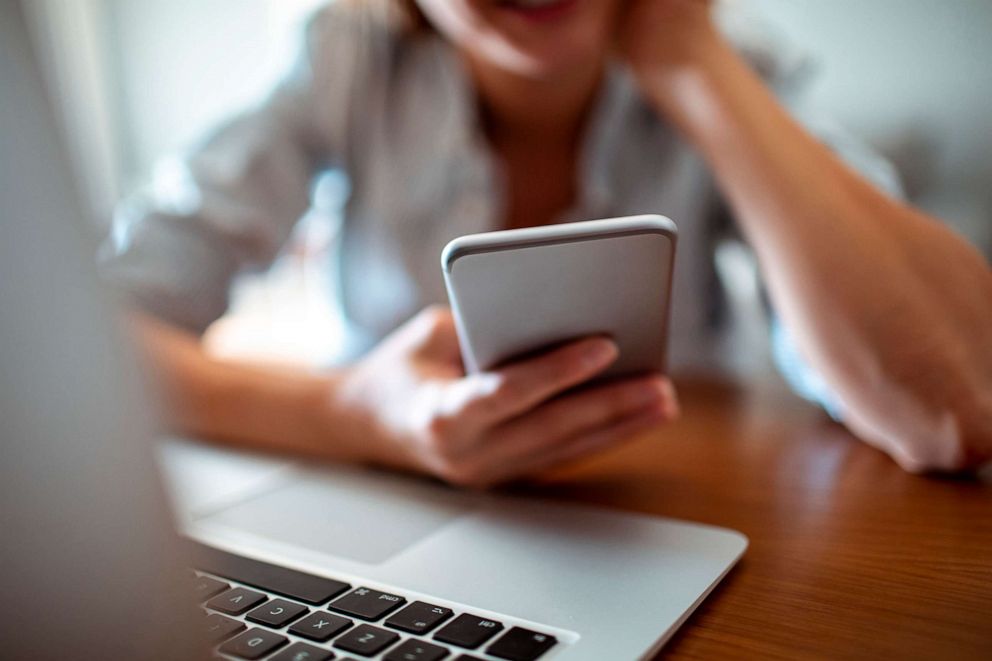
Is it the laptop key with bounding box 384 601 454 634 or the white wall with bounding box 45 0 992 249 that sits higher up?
the white wall with bounding box 45 0 992 249

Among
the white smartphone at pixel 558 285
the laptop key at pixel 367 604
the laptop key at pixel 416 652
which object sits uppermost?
the white smartphone at pixel 558 285

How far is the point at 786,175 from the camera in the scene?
0.45 meters

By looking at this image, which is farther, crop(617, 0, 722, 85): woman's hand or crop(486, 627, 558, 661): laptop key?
crop(617, 0, 722, 85): woman's hand

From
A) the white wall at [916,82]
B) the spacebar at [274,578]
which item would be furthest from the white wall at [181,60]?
the spacebar at [274,578]

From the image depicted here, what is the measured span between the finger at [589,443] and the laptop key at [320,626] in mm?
142

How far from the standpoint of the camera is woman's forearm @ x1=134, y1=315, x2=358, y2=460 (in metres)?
0.44

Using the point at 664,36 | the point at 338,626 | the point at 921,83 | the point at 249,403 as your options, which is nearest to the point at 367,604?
the point at 338,626

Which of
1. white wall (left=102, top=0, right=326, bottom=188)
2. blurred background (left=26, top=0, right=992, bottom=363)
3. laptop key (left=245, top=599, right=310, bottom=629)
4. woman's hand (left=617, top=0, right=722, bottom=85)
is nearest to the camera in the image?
laptop key (left=245, top=599, right=310, bottom=629)

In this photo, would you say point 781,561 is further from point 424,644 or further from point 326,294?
point 326,294

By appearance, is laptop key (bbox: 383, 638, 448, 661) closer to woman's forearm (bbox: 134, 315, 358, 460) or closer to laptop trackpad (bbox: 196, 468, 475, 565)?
laptop trackpad (bbox: 196, 468, 475, 565)

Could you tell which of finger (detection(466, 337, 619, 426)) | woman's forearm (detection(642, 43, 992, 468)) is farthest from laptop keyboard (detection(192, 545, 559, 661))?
woman's forearm (detection(642, 43, 992, 468))

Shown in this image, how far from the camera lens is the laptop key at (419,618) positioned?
23 centimetres

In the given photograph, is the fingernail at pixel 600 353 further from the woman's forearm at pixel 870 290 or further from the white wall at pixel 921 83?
the white wall at pixel 921 83

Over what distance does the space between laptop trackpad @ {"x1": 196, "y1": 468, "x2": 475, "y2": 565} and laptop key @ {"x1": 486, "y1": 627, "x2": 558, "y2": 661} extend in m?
0.09
